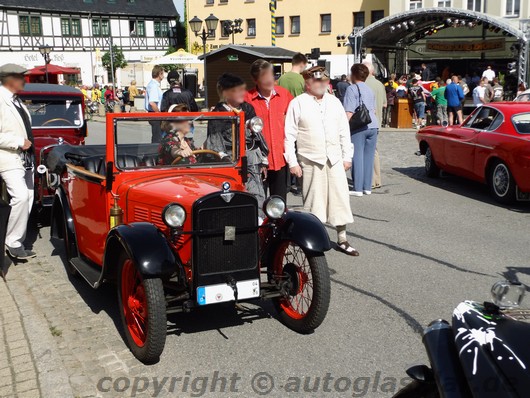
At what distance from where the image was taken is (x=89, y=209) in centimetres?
570

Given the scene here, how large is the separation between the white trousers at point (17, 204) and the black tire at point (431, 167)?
7594 mm

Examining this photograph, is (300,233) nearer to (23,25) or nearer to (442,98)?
(442,98)

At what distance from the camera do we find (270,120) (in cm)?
689

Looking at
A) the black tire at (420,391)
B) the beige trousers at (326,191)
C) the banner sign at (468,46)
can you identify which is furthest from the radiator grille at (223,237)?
the banner sign at (468,46)

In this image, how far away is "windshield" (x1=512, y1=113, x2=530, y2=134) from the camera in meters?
9.48

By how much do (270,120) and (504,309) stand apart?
4.70 meters

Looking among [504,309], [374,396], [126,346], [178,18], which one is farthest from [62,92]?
[178,18]

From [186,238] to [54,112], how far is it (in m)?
6.89

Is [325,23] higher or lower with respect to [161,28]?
lower

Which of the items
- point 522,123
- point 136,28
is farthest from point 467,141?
point 136,28

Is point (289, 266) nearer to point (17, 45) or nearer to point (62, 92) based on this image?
point (62, 92)

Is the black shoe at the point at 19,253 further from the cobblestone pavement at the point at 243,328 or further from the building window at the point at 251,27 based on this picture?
the building window at the point at 251,27

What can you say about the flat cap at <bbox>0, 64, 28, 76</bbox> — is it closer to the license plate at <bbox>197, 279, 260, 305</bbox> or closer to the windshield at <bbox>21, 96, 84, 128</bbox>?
the windshield at <bbox>21, 96, 84, 128</bbox>

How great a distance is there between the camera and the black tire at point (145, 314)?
415 cm
